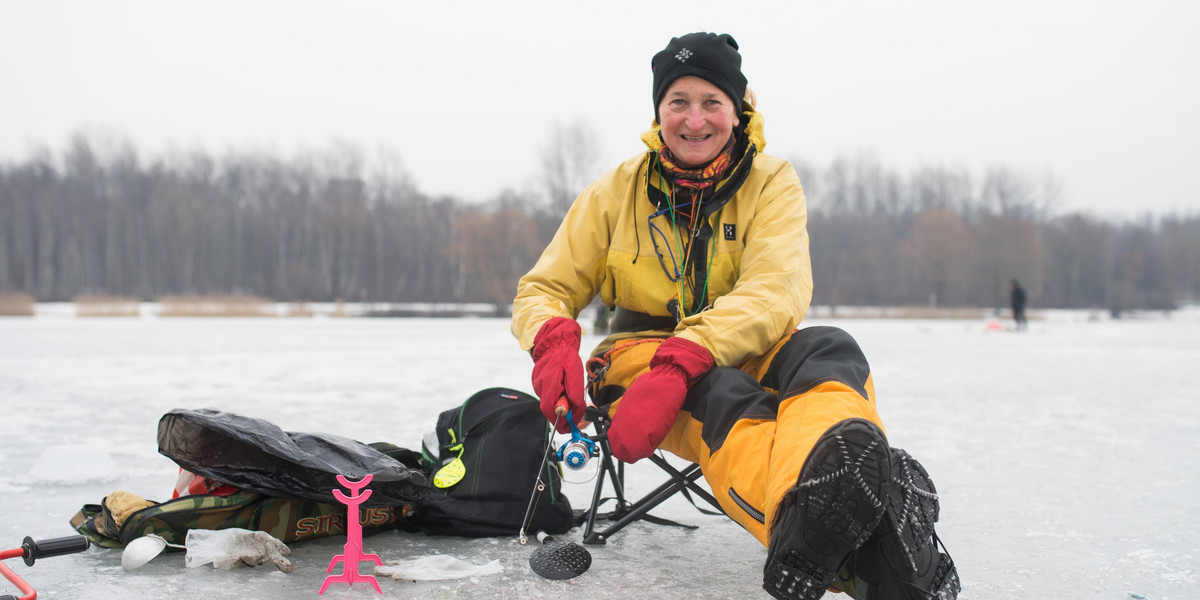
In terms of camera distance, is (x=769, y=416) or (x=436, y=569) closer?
(x=769, y=416)

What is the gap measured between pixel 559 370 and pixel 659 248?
0.58 metres

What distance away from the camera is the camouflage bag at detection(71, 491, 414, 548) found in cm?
206

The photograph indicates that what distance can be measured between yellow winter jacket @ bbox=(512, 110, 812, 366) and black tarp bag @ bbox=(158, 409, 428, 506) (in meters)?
0.58

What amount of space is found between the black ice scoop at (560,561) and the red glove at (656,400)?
14.4 inches

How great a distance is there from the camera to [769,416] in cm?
161

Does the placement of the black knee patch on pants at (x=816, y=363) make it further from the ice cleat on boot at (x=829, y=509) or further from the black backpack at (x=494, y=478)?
the black backpack at (x=494, y=478)

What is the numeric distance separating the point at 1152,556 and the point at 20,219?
61498 millimetres

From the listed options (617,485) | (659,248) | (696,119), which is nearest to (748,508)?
(617,485)

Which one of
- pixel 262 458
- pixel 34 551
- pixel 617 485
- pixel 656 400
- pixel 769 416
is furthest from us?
pixel 617 485

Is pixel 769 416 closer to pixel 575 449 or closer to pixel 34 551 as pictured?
pixel 575 449

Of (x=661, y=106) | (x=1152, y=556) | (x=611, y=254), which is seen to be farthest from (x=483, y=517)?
(x=1152, y=556)

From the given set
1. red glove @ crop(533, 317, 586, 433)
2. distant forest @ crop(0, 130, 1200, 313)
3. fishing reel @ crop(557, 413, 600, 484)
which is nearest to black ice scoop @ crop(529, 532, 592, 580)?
fishing reel @ crop(557, 413, 600, 484)

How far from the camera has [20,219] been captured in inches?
1919

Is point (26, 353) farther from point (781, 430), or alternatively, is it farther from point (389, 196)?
point (389, 196)
